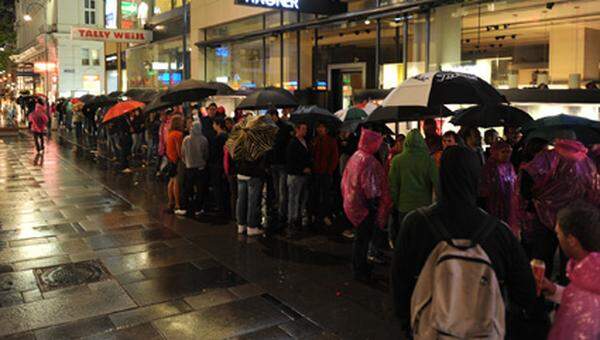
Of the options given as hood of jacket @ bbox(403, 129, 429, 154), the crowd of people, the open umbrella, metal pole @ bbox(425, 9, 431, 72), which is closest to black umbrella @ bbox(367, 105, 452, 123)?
the crowd of people

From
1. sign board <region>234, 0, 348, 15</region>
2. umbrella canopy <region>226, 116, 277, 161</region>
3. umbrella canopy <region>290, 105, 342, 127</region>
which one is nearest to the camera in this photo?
umbrella canopy <region>226, 116, 277, 161</region>

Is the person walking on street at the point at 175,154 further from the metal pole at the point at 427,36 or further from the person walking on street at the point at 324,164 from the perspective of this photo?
the metal pole at the point at 427,36

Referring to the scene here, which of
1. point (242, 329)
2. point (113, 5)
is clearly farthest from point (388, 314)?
point (113, 5)

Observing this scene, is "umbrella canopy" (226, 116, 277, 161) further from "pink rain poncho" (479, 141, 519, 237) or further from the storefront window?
the storefront window

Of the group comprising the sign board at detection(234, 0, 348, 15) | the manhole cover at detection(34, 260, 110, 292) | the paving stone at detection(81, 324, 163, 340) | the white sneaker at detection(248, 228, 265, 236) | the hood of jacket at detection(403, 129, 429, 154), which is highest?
the sign board at detection(234, 0, 348, 15)

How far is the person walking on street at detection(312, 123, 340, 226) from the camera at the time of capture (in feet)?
30.3

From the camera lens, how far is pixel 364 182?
6410 mm

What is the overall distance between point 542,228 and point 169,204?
7.09 m

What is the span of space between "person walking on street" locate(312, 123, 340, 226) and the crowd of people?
2 centimetres

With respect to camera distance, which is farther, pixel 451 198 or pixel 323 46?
pixel 323 46

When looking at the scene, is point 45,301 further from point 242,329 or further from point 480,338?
point 480,338

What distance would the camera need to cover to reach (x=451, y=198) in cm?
293

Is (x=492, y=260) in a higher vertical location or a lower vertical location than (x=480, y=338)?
higher

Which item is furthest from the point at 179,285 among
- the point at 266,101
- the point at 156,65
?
the point at 156,65
